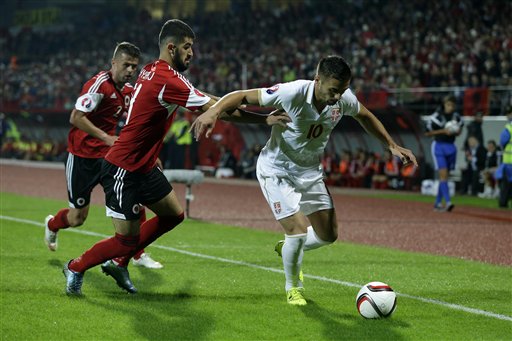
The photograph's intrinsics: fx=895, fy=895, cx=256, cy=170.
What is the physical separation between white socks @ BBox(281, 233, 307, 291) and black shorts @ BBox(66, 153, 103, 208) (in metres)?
3.02

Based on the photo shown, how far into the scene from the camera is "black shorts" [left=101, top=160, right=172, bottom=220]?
7359mm

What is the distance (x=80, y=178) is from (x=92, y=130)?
78cm

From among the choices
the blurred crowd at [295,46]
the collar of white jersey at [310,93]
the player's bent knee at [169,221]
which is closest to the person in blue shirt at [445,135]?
the blurred crowd at [295,46]

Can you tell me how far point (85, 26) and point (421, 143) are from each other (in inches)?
1374

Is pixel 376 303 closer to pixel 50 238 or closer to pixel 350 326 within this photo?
pixel 350 326

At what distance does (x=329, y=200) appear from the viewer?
25.4ft

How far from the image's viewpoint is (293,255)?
7352 millimetres

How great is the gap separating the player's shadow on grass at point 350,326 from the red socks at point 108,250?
1526 millimetres

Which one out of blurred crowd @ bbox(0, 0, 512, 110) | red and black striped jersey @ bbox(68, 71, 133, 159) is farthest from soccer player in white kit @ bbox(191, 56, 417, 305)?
blurred crowd @ bbox(0, 0, 512, 110)

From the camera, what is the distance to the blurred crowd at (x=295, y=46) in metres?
27.1

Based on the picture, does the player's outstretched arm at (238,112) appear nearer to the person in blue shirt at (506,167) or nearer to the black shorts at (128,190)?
the black shorts at (128,190)

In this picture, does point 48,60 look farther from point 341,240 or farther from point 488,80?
point 341,240

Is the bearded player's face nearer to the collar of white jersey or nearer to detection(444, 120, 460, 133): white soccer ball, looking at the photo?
the collar of white jersey

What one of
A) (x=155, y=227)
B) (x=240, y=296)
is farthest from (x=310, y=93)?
(x=240, y=296)
